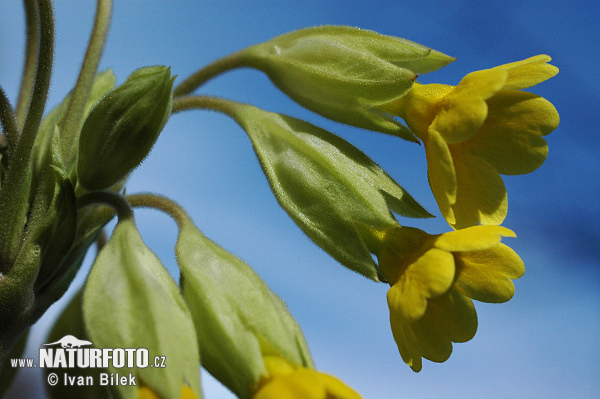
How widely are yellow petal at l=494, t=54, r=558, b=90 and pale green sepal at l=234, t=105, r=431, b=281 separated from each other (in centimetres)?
36

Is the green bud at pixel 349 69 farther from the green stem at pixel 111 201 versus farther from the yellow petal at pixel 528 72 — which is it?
the green stem at pixel 111 201

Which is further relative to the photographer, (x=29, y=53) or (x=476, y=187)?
(x=29, y=53)

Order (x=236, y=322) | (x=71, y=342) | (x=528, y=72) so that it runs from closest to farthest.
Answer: (x=236, y=322) → (x=528, y=72) → (x=71, y=342)

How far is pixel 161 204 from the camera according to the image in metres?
1.60

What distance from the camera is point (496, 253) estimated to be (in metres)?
1.46

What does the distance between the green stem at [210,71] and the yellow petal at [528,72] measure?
675 mm

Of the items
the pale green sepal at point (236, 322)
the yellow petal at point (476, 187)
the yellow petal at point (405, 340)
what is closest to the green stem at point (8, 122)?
the pale green sepal at point (236, 322)

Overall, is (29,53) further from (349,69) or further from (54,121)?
(349,69)

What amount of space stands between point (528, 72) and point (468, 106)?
0.68 ft

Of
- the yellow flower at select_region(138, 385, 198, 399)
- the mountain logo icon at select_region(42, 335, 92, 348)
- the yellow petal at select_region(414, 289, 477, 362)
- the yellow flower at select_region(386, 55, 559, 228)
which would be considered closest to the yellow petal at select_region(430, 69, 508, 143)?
the yellow flower at select_region(386, 55, 559, 228)

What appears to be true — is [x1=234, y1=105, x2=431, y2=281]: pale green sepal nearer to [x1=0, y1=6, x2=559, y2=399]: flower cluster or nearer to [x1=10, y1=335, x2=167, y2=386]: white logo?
[x1=0, y1=6, x2=559, y2=399]: flower cluster

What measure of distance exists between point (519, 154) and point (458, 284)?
364 millimetres

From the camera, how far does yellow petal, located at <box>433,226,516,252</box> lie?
137cm

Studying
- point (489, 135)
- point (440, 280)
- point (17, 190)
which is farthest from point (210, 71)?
point (440, 280)
